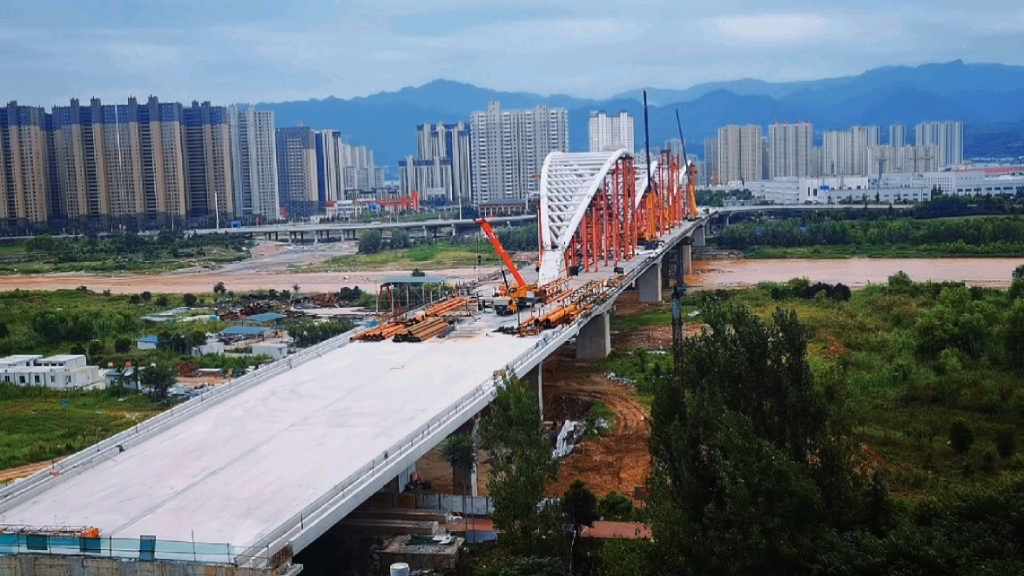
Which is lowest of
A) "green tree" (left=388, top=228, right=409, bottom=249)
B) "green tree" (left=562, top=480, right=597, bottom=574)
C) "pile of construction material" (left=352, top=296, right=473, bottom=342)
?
"green tree" (left=562, top=480, right=597, bottom=574)

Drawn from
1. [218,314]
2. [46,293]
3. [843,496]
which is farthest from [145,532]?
[46,293]

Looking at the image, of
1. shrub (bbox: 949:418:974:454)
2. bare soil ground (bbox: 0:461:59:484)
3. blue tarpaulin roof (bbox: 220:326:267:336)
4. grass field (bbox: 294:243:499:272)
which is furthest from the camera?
grass field (bbox: 294:243:499:272)

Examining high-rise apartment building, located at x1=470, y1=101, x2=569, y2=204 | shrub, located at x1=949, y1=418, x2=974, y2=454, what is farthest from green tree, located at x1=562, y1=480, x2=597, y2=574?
high-rise apartment building, located at x1=470, y1=101, x2=569, y2=204

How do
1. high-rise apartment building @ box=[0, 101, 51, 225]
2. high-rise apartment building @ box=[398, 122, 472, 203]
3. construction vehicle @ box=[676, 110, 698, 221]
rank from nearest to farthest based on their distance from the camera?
construction vehicle @ box=[676, 110, 698, 221]
high-rise apartment building @ box=[0, 101, 51, 225]
high-rise apartment building @ box=[398, 122, 472, 203]

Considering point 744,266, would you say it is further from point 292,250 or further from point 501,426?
point 501,426

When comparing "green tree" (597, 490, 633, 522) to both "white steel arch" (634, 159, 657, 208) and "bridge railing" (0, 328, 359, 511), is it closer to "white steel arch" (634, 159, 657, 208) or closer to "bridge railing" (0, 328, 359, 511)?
"bridge railing" (0, 328, 359, 511)

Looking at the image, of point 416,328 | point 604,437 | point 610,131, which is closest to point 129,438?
point 604,437
